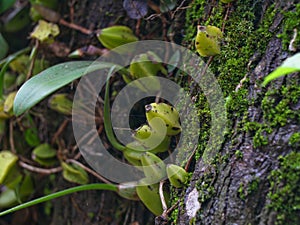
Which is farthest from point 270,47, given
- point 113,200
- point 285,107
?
point 113,200

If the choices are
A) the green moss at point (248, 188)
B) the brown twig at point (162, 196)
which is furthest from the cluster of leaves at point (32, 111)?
the green moss at point (248, 188)

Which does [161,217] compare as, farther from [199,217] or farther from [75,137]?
[75,137]

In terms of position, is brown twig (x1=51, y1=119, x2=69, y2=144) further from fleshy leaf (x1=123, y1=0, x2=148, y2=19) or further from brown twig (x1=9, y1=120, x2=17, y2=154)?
fleshy leaf (x1=123, y1=0, x2=148, y2=19)

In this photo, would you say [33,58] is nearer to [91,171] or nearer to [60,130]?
[60,130]

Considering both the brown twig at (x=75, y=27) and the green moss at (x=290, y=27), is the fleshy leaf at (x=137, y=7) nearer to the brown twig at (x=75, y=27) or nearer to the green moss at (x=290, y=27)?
the brown twig at (x=75, y=27)

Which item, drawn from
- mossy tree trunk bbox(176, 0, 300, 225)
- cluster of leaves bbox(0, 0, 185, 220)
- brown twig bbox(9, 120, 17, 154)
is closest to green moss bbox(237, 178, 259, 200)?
mossy tree trunk bbox(176, 0, 300, 225)

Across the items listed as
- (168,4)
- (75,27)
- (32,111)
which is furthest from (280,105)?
(32,111)
